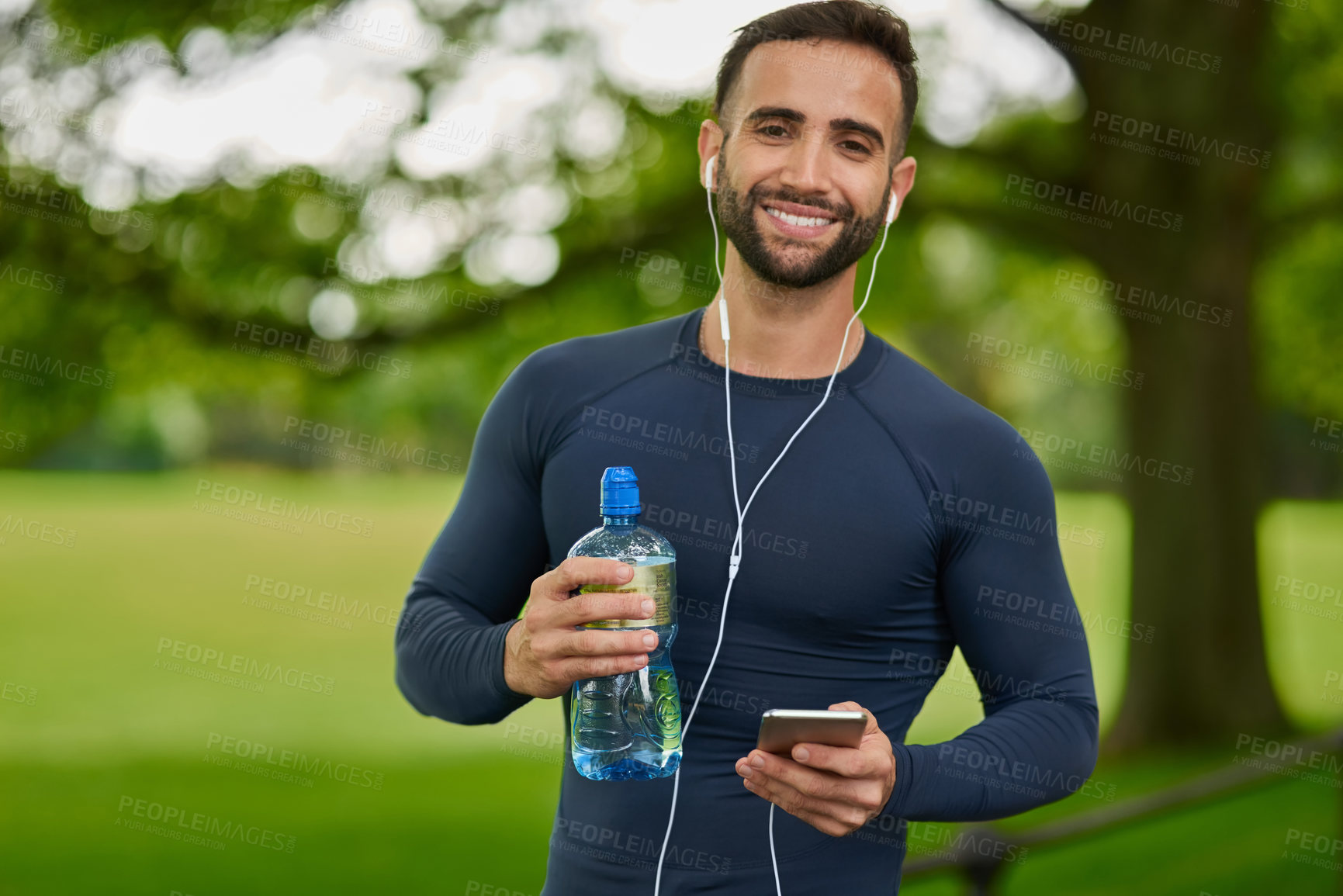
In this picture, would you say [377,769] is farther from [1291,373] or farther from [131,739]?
[1291,373]

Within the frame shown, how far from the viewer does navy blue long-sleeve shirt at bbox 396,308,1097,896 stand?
2.23m

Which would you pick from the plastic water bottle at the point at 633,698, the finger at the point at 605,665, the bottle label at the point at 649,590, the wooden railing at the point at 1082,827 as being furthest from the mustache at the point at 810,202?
the wooden railing at the point at 1082,827

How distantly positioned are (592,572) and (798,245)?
89cm

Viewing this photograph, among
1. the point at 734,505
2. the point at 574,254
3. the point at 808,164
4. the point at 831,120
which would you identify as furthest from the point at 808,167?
the point at 574,254

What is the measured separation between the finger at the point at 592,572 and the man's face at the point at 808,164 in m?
0.82

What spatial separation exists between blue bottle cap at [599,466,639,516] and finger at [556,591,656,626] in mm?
173

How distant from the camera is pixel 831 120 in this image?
93.0 inches

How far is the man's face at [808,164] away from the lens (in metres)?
2.35

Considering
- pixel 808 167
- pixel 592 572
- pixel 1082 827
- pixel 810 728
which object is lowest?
pixel 1082 827

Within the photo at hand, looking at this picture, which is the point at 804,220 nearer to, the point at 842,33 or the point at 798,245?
the point at 798,245

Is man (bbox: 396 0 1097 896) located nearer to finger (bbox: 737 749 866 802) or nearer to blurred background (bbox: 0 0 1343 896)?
finger (bbox: 737 749 866 802)

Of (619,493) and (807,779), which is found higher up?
(619,493)

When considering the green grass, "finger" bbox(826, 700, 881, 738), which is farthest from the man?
the green grass

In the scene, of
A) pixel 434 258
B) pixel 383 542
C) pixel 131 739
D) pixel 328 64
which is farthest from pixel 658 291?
pixel 383 542
